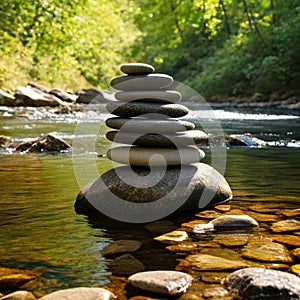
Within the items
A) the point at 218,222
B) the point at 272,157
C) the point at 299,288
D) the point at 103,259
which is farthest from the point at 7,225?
the point at 272,157

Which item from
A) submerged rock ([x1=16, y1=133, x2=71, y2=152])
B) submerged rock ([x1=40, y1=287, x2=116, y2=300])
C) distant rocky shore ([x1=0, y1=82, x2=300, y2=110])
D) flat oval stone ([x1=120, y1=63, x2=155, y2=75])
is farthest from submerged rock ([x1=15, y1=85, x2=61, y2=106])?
submerged rock ([x1=40, y1=287, x2=116, y2=300])

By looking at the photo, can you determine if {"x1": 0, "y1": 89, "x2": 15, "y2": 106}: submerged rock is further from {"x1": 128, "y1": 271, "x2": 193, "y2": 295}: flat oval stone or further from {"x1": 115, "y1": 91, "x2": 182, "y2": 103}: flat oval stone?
{"x1": 128, "y1": 271, "x2": 193, "y2": 295}: flat oval stone

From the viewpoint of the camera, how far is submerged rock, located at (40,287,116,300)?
9.30ft

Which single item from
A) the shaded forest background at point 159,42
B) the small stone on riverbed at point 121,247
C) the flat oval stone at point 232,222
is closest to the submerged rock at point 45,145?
the shaded forest background at point 159,42

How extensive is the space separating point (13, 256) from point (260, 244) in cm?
190

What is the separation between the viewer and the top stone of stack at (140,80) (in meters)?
5.49

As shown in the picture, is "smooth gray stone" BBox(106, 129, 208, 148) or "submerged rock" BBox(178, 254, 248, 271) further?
"smooth gray stone" BBox(106, 129, 208, 148)

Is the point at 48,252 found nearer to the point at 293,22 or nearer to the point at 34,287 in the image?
the point at 34,287

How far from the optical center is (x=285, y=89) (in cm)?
2695

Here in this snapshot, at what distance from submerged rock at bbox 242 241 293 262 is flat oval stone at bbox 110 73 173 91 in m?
A: 2.30

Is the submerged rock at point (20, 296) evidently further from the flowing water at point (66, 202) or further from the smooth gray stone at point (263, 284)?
the smooth gray stone at point (263, 284)

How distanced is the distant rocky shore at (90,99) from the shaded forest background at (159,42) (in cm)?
70

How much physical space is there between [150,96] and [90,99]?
915 inches

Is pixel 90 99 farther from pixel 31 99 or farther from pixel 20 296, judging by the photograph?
pixel 20 296
